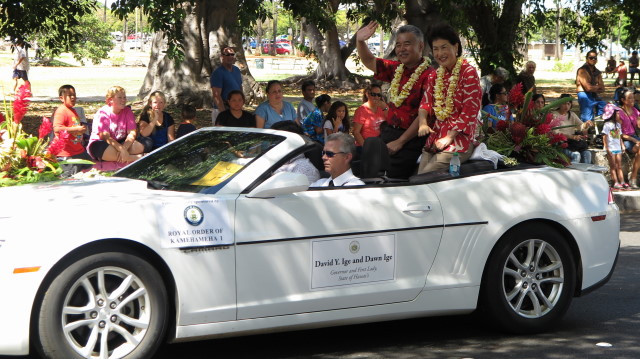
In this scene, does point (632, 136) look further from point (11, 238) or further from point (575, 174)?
point (11, 238)

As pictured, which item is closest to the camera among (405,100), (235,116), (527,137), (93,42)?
(527,137)

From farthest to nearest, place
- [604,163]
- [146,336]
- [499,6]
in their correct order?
[499,6] < [604,163] < [146,336]

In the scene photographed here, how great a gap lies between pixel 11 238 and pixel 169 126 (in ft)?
22.0

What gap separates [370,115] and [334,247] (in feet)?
22.2

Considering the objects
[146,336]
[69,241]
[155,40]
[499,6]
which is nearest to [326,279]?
[146,336]

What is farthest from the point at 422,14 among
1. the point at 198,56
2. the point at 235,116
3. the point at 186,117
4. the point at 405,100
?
the point at 405,100

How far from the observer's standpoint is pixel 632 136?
14047 mm

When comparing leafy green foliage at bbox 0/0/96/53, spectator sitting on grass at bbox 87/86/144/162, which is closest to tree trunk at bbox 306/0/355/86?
leafy green foliage at bbox 0/0/96/53

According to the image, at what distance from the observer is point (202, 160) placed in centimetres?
597

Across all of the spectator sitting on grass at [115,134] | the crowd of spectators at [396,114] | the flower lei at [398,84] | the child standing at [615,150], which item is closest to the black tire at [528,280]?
the crowd of spectators at [396,114]

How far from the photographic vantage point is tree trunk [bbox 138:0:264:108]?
21.5m

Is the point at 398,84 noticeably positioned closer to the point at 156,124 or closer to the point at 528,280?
the point at 528,280

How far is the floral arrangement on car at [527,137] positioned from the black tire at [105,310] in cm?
280

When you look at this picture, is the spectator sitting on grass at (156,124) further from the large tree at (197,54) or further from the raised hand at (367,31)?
the large tree at (197,54)
